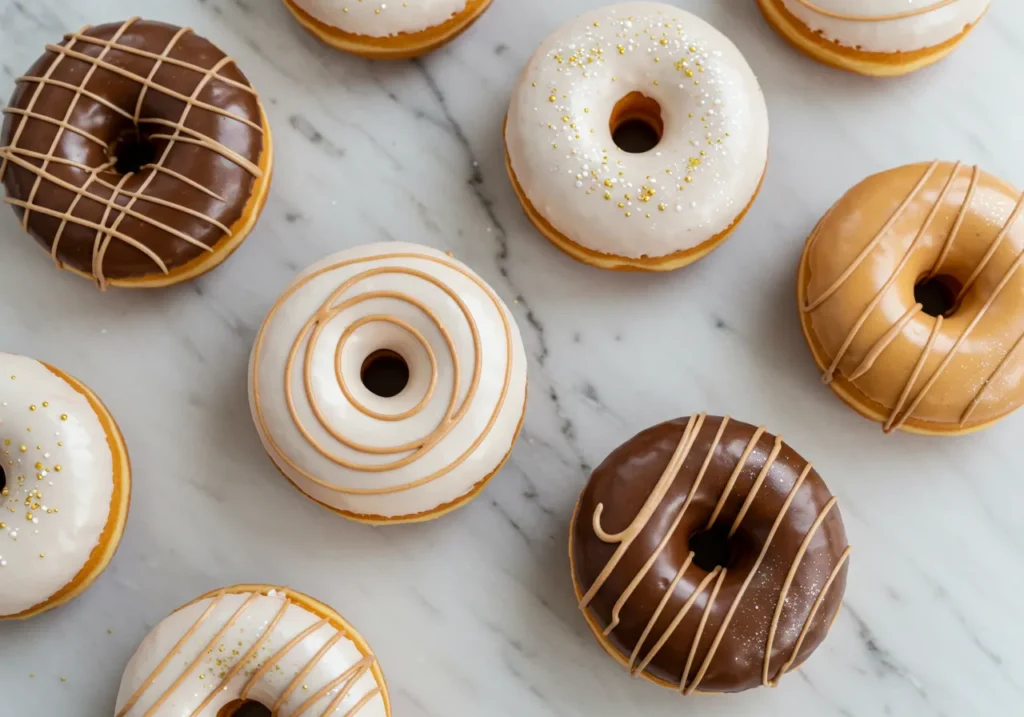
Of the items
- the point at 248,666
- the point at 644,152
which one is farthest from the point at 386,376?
the point at 644,152

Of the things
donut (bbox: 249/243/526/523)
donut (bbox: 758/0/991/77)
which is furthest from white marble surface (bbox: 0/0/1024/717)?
donut (bbox: 249/243/526/523)

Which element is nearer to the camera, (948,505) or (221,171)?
(221,171)

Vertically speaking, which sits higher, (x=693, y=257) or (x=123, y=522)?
(x=693, y=257)

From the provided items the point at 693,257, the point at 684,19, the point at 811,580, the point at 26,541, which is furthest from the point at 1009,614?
the point at 26,541

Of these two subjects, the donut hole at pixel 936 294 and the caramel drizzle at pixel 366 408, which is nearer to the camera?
the caramel drizzle at pixel 366 408

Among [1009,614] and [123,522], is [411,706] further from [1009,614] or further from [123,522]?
[1009,614]

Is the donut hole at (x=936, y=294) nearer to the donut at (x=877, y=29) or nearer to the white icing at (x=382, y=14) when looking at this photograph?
the donut at (x=877, y=29)

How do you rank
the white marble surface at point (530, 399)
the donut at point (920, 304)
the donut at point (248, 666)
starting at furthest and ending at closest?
the white marble surface at point (530, 399) < the donut at point (920, 304) < the donut at point (248, 666)

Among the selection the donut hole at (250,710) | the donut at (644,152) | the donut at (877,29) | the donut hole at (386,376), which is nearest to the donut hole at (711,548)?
the donut at (644,152)
